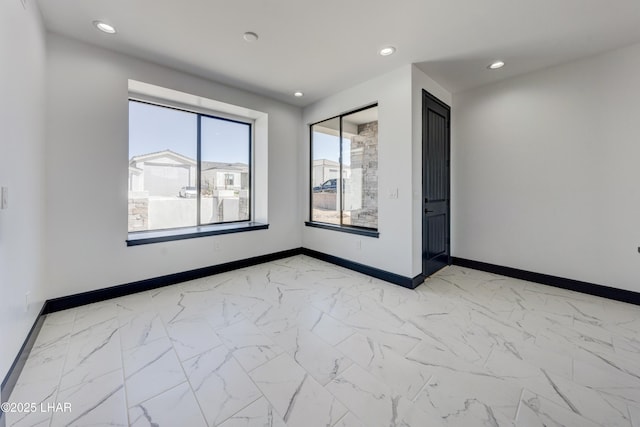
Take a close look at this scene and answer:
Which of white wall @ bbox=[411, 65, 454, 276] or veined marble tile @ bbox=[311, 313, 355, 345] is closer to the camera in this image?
veined marble tile @ bbox=[311, 313, 355, 345]

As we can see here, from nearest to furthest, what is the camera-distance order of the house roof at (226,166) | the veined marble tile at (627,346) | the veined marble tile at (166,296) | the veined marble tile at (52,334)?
1. the veined marble tile at (627,346)
2. the veined marble tile at (52,334)
3. the veined marble tile at (166,296)
4. the house roof at (226,166)

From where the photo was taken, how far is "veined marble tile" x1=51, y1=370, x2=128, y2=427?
1.34 meters

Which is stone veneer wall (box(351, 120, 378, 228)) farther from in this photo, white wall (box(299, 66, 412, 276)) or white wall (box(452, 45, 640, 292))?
white wall (box(452, 45, 640, 292))

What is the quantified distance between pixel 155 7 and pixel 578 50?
4289 millimetres

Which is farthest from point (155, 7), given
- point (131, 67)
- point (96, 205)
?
point (96, 205)

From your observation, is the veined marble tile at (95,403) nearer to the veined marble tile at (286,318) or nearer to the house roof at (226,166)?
the veined marble tile at (286,318)

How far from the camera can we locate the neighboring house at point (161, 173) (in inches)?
132

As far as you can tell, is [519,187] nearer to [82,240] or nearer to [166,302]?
[166,302]

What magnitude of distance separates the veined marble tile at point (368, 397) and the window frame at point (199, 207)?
2746 millimetres

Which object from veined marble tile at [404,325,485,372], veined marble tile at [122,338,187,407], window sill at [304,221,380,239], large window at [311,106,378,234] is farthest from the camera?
large window at [311,106,378,234]

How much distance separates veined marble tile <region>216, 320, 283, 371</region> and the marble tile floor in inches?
0.5

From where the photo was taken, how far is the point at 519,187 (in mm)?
3490

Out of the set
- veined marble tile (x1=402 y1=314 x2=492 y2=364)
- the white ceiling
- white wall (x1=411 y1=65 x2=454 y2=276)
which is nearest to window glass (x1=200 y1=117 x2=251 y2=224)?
the white ceiling

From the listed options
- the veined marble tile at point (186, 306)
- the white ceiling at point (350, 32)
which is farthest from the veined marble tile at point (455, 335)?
the white ceiling at point (350, 32)
